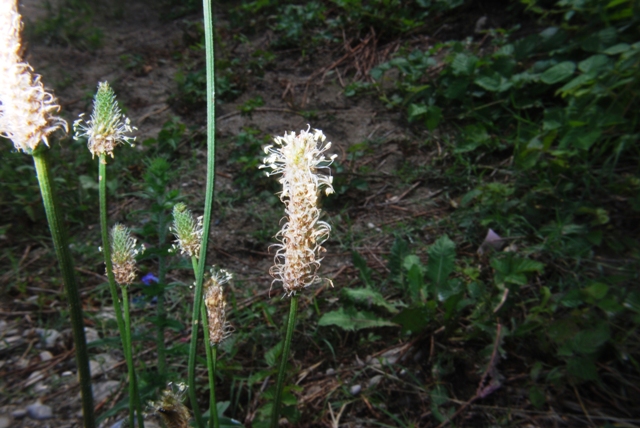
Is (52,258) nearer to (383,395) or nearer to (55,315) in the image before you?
(55,315)

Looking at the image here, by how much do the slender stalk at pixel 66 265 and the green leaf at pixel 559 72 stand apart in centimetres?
260

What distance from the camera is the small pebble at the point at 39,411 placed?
1.53 metres

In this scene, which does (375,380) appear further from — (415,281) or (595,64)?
(595,64)

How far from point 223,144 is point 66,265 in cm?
242

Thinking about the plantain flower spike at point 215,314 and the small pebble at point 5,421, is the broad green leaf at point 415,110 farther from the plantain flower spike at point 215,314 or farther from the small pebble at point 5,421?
the small pebble at point 5,421

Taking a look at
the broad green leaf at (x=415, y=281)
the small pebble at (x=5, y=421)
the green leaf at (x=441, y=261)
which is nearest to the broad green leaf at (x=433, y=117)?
the green leaf at (x=441, y=261)

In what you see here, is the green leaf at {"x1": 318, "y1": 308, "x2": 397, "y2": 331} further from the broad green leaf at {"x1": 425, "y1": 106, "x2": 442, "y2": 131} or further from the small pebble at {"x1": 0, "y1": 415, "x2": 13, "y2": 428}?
the broad green leaf at {"x1": 425, "y1": 106, "x2": 442, "y2": 131}

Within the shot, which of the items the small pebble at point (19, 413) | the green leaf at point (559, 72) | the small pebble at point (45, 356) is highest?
the green leaf at point (559, 72)

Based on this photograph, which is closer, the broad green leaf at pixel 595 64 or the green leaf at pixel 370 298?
the green leaf at pixel 370 298

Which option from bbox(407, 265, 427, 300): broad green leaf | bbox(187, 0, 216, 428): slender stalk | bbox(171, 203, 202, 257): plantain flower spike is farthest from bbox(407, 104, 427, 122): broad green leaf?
bbox(187, 0, 216, 428): slender stalk

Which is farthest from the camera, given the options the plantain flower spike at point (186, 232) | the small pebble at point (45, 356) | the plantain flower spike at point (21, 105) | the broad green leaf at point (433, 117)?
the broad green leaf at point (433, 117)

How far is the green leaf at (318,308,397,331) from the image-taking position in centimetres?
169

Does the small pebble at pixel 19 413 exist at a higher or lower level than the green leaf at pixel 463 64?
lower

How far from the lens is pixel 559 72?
251 cm
